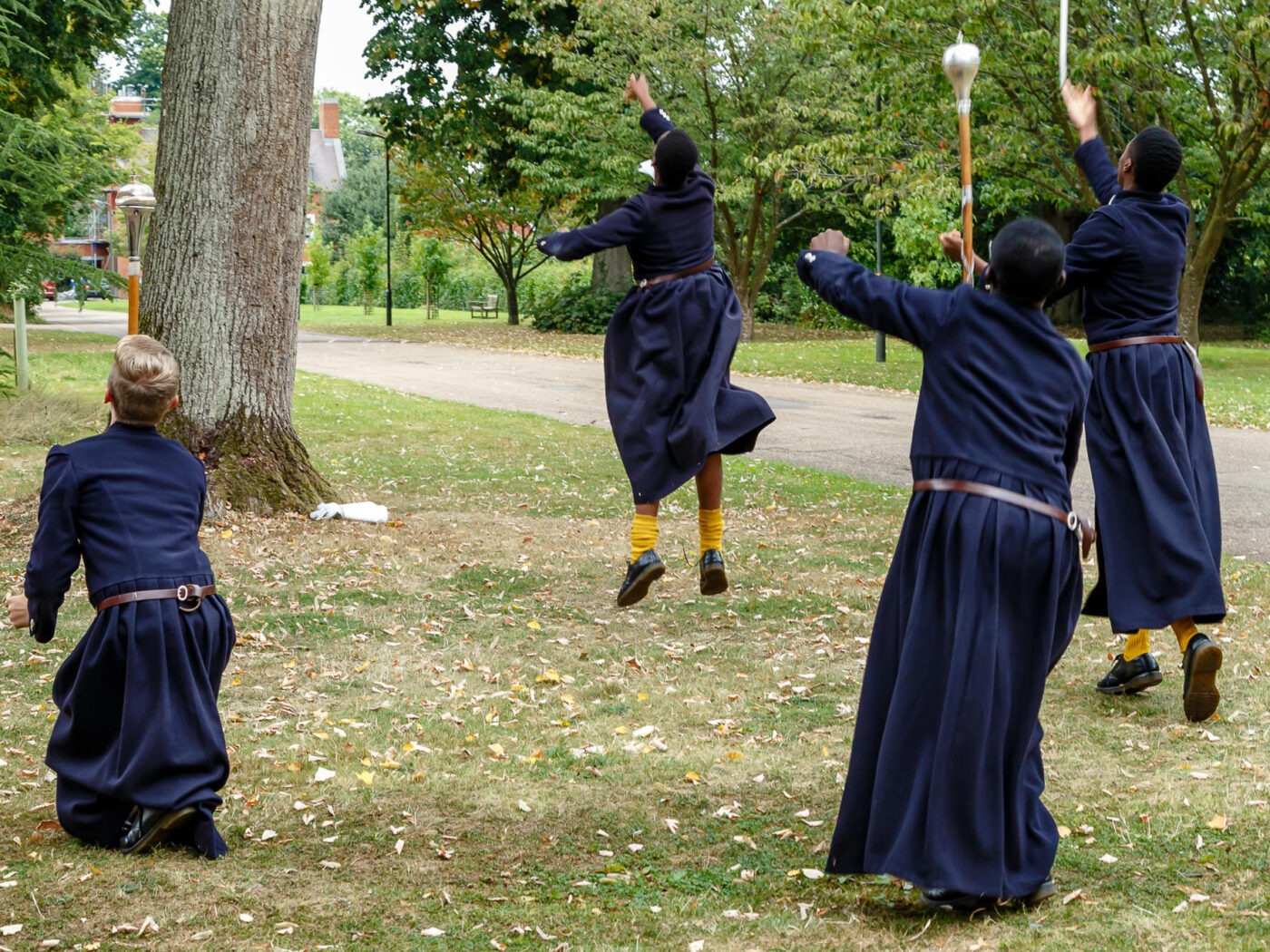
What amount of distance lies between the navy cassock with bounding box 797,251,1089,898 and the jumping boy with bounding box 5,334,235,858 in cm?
221

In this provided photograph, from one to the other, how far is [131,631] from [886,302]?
103 inches

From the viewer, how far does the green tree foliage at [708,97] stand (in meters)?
30.3

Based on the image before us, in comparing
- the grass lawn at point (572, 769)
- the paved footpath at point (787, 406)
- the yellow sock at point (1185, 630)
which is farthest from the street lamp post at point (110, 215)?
the yellow sock at point (1185, 630)

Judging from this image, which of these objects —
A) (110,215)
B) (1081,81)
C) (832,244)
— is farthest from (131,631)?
(110,215)

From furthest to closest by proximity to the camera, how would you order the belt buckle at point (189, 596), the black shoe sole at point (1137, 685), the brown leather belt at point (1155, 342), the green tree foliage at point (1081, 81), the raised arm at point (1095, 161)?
1. the green tree foliage at point (1081, 81)
2. the black shoe sole at point (1137, 685)
3. the brown leather belt at point (1155, 342)
4. the raised arm at point (1095, 161)
5. the belt buckle at point (189, 596)

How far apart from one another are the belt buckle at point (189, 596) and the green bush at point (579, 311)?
108ft

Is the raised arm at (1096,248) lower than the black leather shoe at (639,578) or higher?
higher

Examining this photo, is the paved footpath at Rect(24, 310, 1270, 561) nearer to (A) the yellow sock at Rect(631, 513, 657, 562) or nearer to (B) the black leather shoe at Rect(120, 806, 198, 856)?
(A) the yellow sock at Rect(631, 513, 657, 562)

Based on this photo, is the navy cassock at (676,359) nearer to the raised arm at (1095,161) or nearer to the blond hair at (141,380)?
the raised arm at (1095,161)

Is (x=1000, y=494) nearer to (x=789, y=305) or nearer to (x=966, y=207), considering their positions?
(x=966, y=207)

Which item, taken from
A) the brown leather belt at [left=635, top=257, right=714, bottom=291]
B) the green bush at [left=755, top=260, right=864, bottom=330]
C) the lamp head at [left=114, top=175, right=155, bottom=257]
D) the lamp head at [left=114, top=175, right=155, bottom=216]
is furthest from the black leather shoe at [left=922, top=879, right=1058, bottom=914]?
the green bush at [left=755, top=260, right=864, bottom=330]

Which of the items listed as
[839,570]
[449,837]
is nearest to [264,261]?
[839,570]

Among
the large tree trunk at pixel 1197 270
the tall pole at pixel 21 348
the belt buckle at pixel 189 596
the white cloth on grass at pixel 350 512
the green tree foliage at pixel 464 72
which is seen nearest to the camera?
the belt buckle at pixel 189 596

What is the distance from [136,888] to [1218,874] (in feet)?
11.3
